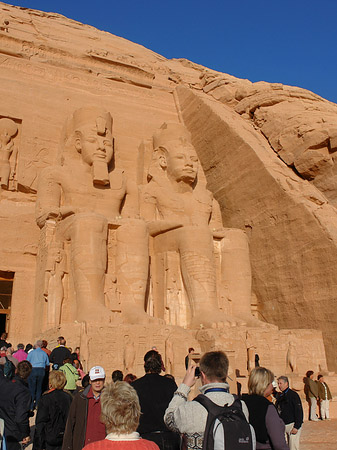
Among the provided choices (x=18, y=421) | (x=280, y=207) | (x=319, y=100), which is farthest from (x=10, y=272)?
(x=319, y=100)

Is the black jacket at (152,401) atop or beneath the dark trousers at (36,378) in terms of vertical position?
beneath

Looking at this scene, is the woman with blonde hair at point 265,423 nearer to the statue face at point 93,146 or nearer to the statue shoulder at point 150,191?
the statue shoulder at point 150,191

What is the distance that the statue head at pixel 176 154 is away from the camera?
318 inches

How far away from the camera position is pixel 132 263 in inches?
273

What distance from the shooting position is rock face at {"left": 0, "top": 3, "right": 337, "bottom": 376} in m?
6.49

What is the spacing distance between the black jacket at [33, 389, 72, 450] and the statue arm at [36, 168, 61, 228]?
485 centimetres

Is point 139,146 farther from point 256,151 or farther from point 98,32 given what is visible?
point 98,32

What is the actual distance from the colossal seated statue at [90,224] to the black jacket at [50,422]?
3325mm

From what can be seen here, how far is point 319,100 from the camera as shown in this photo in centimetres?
959

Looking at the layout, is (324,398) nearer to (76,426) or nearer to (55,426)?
(55,426)

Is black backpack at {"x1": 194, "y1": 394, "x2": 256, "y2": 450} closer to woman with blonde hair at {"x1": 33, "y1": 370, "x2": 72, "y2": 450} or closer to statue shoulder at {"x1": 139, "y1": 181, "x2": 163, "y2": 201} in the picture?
woman with blonde hair at {"x1": 33, "y1": 370, "x2": 72, "y2": 450}

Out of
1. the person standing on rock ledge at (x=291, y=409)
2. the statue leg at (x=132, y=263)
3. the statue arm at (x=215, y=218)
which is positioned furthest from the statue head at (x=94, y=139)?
the person standing on rock ledge at (x=291, y=409)

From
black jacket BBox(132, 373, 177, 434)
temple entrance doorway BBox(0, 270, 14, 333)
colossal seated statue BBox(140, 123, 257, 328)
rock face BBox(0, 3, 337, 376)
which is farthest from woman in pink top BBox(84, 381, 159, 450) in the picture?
temple entrance doorway BBox(0, 270, 14, 333)

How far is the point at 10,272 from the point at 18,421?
5.37 metres
